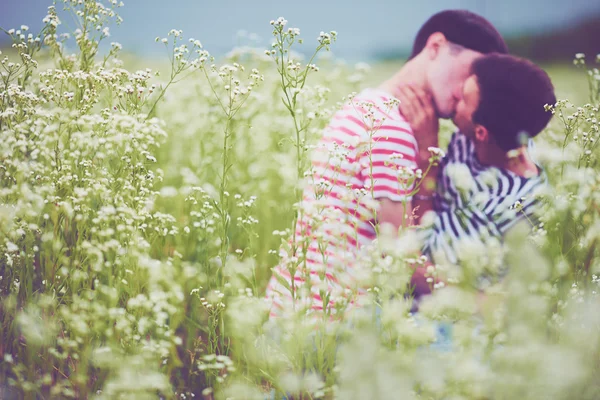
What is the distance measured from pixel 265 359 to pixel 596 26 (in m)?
4.67

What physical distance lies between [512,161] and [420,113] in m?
0.62

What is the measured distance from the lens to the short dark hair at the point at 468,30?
106 inches

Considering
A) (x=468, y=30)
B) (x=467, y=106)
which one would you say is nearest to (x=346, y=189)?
Answer: (x=467, y=106)

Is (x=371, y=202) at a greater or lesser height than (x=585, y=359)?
greater

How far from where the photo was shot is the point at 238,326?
5.10ft

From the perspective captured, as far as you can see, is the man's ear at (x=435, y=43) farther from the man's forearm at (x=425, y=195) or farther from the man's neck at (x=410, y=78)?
the man's forearm at (x=425, y=195)

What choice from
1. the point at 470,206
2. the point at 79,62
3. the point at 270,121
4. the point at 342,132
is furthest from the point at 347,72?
the point at 79,62

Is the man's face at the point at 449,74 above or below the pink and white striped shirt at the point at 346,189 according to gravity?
above

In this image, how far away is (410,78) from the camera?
8.86 ft

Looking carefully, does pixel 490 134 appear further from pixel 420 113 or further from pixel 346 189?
pixel 346 189

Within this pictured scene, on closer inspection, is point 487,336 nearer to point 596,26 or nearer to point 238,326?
point 238,326

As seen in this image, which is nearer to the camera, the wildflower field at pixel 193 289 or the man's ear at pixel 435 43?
the wildflower field at pixel 193 289

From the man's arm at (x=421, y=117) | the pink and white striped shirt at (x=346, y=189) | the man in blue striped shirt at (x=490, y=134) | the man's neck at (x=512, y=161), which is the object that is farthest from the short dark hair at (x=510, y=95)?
the pink and white striped shirt at (x=346, y=189)

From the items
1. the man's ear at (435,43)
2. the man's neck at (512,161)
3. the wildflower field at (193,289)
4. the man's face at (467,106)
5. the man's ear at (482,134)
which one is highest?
the man's ear at (435,43)
